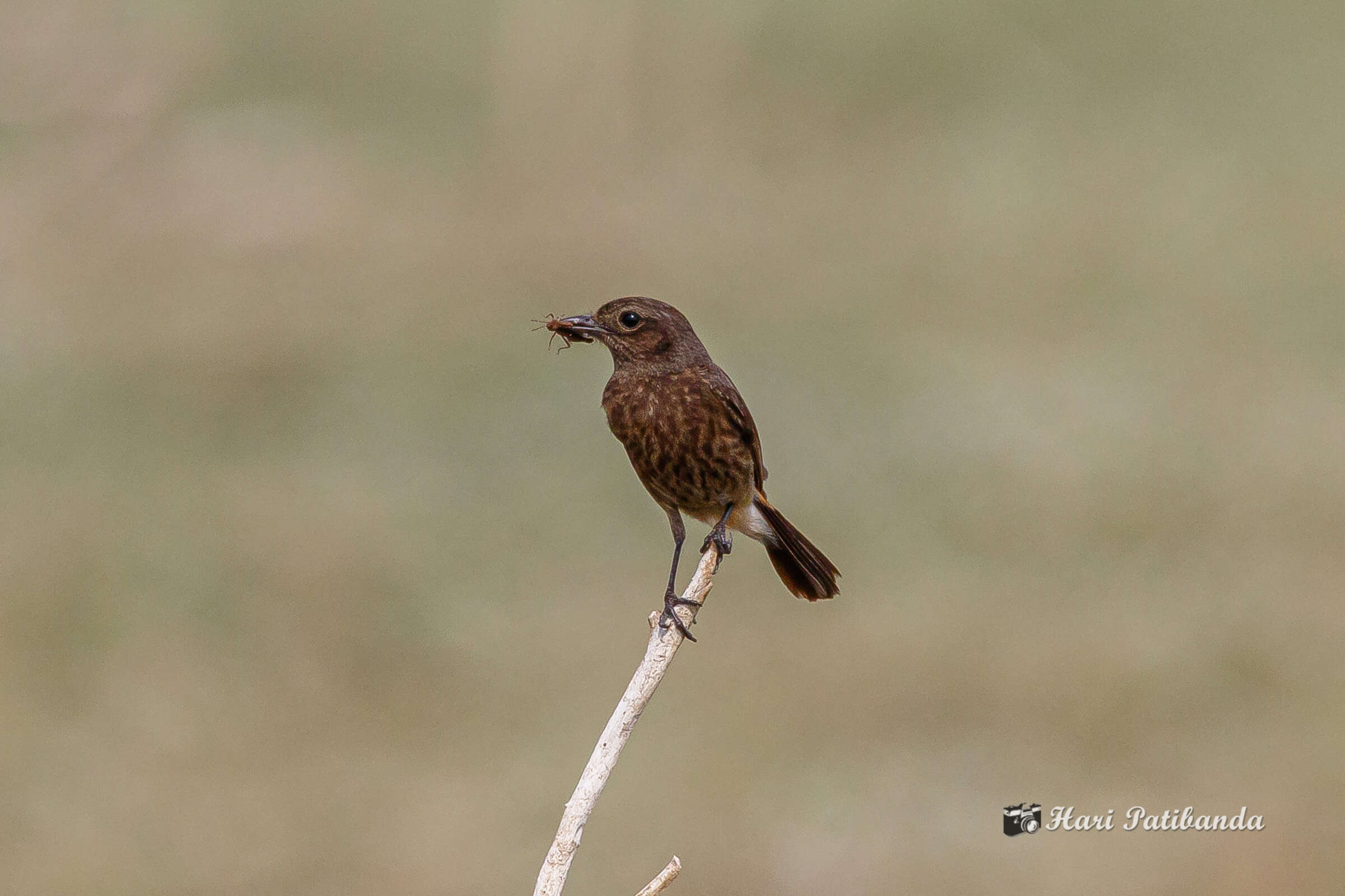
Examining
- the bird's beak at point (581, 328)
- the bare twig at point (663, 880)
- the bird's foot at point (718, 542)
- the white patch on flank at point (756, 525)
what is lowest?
the bare twig at point (663, 880)

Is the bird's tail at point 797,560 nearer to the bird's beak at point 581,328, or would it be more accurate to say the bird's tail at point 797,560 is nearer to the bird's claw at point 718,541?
the bird's claw at point 718,541

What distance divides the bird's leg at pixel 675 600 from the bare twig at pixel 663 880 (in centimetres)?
55

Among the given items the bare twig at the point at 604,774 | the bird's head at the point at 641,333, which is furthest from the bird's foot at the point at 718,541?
the bare twig at the point at 604,774

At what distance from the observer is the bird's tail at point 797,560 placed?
4023mm

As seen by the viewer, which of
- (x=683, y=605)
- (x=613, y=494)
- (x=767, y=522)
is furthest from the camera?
(x=613, y=494)

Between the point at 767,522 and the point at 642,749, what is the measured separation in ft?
20.6

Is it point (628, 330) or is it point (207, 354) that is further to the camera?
point (207, 354)

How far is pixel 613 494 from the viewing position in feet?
37.4

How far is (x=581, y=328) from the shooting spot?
147 inches

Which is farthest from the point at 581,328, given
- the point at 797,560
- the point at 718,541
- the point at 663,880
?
the point at 663,880

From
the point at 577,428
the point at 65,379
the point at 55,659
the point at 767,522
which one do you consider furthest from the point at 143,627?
the point at 767,522

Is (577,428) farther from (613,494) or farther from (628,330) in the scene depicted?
(628,330)

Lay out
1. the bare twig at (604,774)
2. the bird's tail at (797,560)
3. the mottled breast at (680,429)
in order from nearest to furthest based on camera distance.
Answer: the bare twig at (604,774) < the mottled breast at (680,429) < the bird's tail at (797,560)

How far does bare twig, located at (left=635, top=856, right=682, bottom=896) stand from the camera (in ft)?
8.34
